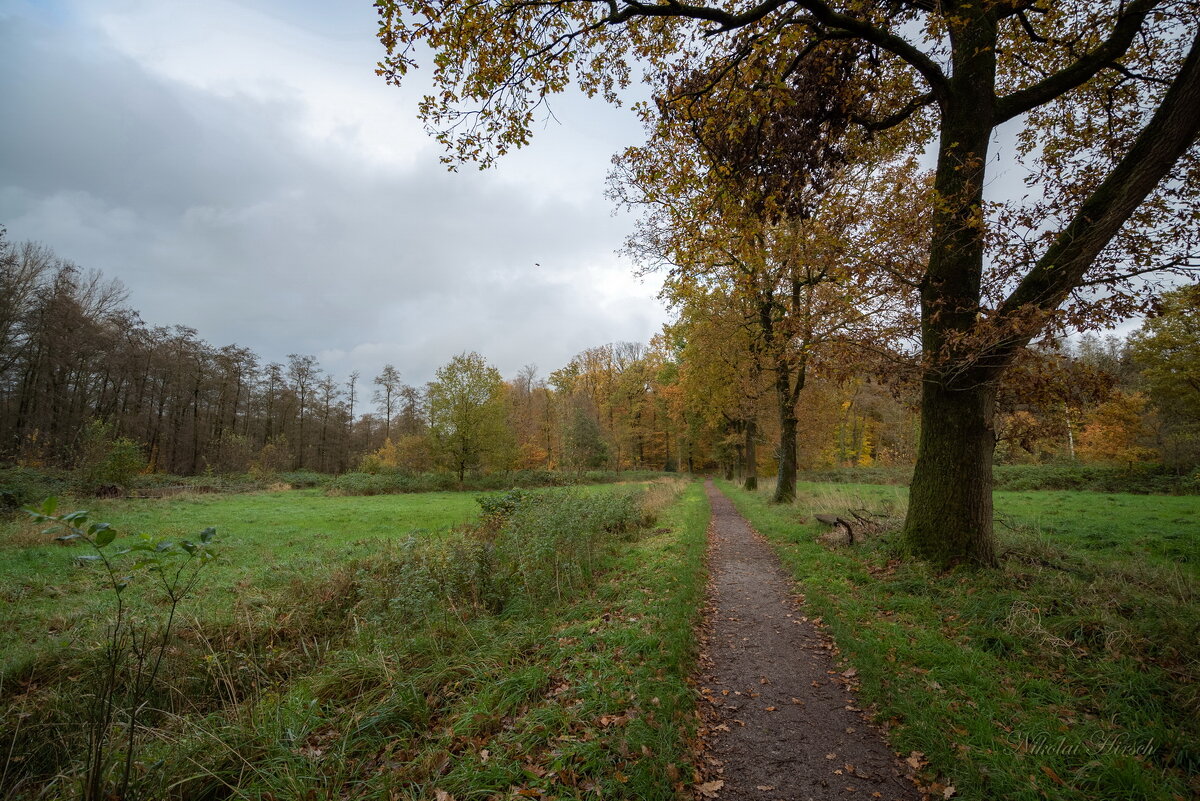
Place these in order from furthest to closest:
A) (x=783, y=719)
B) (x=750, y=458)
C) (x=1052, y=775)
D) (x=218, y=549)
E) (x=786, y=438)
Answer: (x=750, y=458) → (x=786, y=438) → (x=218, y=549) → (x=783, y=719) → (x=1052, y=775)

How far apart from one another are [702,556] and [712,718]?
5.17 m

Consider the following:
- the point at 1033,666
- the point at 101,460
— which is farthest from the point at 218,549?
the point at 1033,666

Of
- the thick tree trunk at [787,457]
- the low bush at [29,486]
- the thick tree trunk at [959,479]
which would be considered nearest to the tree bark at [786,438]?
the thick tree trunk at [787,457]

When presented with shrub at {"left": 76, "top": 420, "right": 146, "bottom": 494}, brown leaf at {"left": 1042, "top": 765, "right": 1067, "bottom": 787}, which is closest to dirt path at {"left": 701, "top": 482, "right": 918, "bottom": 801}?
brown leaf at {"left": 1042, "top": 765, "right": 1067, "bottom": 787}

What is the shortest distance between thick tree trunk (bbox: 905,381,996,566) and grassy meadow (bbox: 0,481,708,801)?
3.67 metres

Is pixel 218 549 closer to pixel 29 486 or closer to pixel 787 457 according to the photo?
pixel 29 486

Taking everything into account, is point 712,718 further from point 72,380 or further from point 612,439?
point 72,380

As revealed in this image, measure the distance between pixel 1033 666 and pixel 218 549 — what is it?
15971 millimetres

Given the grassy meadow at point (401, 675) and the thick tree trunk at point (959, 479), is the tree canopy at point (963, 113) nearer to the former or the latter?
the thick tree trunk at point (959, 479)

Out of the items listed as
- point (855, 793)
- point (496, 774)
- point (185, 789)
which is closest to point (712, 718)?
point (855, 793)

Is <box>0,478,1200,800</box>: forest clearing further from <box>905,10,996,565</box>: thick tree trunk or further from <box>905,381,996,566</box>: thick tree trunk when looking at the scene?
<box>905,10,996,565</box>: thick tree trunk

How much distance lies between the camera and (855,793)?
295 centimetres

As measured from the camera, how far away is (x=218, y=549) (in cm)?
1162

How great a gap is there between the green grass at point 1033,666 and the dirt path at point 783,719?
0.88ft
